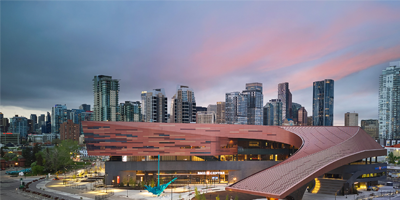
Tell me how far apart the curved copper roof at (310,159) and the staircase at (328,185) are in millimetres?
8586

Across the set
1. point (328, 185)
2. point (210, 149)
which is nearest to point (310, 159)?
point (328, 185)

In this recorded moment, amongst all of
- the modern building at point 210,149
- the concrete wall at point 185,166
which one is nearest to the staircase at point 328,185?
the modern building at point 210,149

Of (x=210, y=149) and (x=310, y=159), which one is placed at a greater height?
(x=310, y=159)

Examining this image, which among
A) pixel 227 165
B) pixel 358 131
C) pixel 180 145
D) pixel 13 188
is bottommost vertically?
pixel 13 188

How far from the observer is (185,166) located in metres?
75.3

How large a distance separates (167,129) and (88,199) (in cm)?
2569

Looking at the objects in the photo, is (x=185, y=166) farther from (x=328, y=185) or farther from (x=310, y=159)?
(x=328, y=185)

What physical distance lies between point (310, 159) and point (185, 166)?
35023mm

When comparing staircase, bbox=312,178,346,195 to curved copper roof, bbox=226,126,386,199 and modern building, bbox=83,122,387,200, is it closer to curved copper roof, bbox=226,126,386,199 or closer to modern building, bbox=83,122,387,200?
modern building, bbox=83,122,387,200

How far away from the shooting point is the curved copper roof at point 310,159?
1644 inches

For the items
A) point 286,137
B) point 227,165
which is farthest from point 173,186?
point 286,137

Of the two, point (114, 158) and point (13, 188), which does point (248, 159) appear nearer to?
point (114, 158)

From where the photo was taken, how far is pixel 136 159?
75.7 metres

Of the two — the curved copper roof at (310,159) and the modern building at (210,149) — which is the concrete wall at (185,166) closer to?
the modern building at (210,149)
